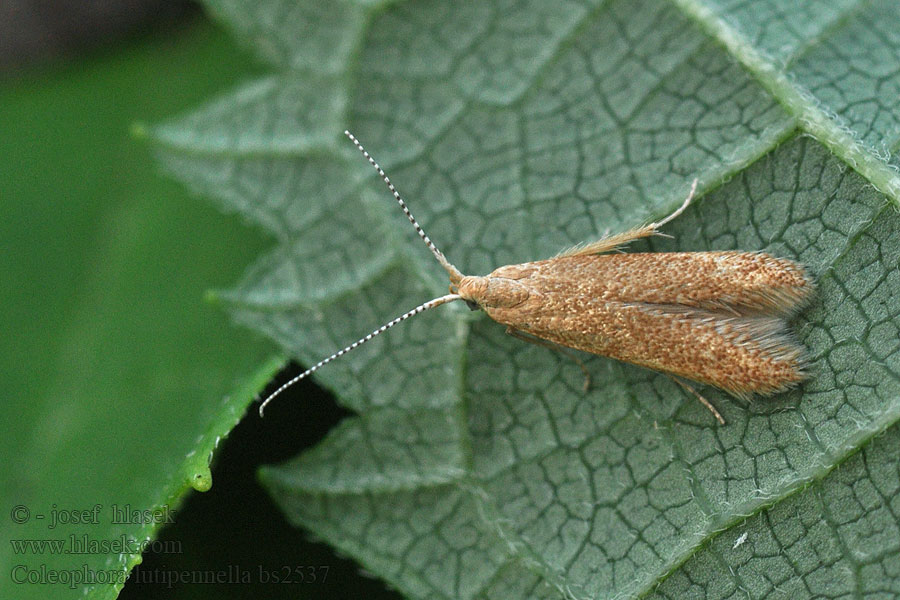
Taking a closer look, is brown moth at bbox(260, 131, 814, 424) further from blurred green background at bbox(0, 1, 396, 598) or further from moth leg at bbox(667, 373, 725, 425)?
blurred green background at bbox(0, 1, 396, 598)

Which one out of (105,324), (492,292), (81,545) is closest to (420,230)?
(492,292)

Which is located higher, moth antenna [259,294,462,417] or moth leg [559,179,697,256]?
moth leg [559,179,697,256]

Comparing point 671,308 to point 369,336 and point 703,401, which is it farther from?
point 369,336

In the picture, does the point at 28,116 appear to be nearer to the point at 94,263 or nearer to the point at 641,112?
the point at 94,263

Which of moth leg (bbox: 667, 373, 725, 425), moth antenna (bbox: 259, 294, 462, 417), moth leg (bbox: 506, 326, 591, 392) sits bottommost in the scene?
moth antenna (bbox: 259, 294, 462, 417)

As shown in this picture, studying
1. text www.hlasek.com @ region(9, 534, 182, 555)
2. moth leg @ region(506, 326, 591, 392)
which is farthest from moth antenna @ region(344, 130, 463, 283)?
text www.hlasek.com @ region(9, 534, 182, 555)
